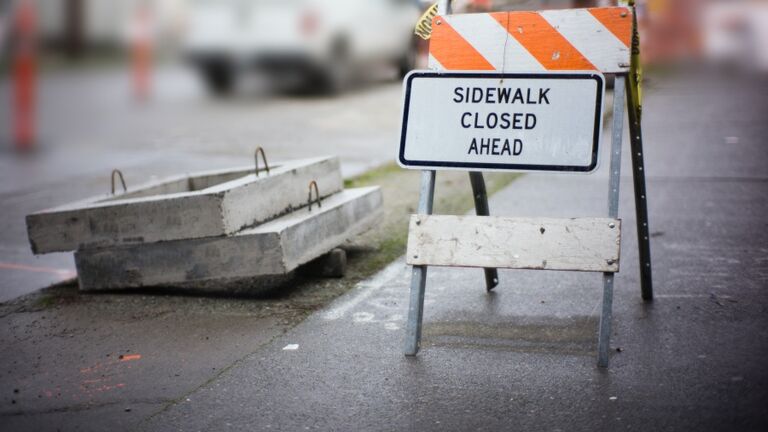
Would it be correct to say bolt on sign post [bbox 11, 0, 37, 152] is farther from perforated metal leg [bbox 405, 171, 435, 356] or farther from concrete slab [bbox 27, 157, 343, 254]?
perforated metal leg [bbox 405, 171, 435, 356]

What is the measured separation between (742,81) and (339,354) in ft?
43.5

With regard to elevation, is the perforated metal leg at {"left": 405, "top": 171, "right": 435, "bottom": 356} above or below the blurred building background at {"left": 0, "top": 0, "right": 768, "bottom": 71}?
below

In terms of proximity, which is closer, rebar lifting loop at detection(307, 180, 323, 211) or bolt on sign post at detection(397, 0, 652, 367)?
bolt on sign post at detection(397, 0, 652, 367)

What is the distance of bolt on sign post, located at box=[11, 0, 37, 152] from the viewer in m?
12.0

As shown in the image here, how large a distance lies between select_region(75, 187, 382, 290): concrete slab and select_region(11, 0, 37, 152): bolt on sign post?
667 centimetres

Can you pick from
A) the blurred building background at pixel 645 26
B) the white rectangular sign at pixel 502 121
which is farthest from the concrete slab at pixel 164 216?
the blurred building background at pixel 645 26

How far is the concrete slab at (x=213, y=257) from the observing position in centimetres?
545

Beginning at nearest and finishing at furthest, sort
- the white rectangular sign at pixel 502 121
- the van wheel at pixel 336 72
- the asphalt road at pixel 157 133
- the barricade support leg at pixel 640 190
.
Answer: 1. the white rectangular sign at pixel 502 121
2. the barricade support leg at pixel 640 190
3. the asphalt road at pixel 157 133
4. the van wheel at pixel 336 72

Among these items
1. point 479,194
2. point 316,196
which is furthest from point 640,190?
point 316,196

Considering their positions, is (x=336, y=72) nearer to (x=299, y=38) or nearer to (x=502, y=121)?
(x=299, y=38)

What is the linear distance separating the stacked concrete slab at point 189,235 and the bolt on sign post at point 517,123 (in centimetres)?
115

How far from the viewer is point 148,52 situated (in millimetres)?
15016

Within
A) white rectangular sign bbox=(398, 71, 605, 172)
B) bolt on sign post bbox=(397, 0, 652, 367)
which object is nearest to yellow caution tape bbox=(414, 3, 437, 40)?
bolt on sign post bbox=(397, 0, 652, 367)

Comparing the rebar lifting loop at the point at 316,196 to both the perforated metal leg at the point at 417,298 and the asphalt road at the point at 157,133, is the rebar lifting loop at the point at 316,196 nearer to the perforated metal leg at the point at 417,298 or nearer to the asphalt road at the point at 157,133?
the perforated metal leg at the point at 417,298
